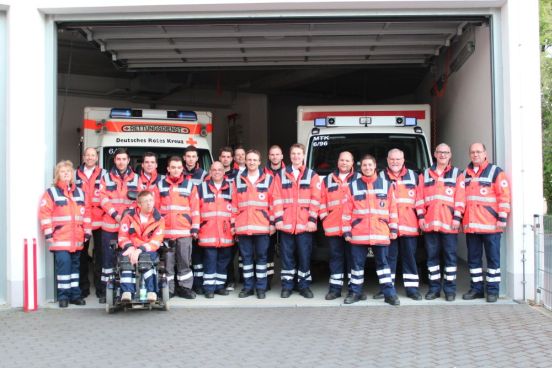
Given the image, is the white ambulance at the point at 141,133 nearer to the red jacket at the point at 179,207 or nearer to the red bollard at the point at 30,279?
the red jacket at the point at 179,207

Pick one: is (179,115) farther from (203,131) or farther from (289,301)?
(289,301)

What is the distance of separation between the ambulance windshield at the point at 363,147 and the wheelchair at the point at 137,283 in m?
2.97

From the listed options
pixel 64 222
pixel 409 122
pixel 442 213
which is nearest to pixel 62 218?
pixel 64 222

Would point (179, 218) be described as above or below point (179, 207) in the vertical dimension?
below

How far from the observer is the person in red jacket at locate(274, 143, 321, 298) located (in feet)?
24.7

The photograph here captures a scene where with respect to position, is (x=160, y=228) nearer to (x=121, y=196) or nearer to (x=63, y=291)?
(x=121, y=196)

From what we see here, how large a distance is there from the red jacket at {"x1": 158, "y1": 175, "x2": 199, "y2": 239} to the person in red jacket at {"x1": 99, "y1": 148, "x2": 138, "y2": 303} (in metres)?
0.40

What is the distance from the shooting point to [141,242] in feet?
Answer: 22.9

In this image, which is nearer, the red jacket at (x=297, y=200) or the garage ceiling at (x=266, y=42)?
the red jacket at (x=297, y=200)

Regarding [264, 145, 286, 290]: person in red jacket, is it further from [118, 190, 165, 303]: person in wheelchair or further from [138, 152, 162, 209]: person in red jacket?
[118, 190, 165, 303]: person in wheelchair

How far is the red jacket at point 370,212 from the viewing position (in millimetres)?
7129

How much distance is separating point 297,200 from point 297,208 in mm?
108

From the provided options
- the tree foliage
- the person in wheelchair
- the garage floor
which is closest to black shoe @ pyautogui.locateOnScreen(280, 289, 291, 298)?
the garage floor

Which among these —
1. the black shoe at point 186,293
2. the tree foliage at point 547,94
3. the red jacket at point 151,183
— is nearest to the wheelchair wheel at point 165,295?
the black shoe at point 186,293
